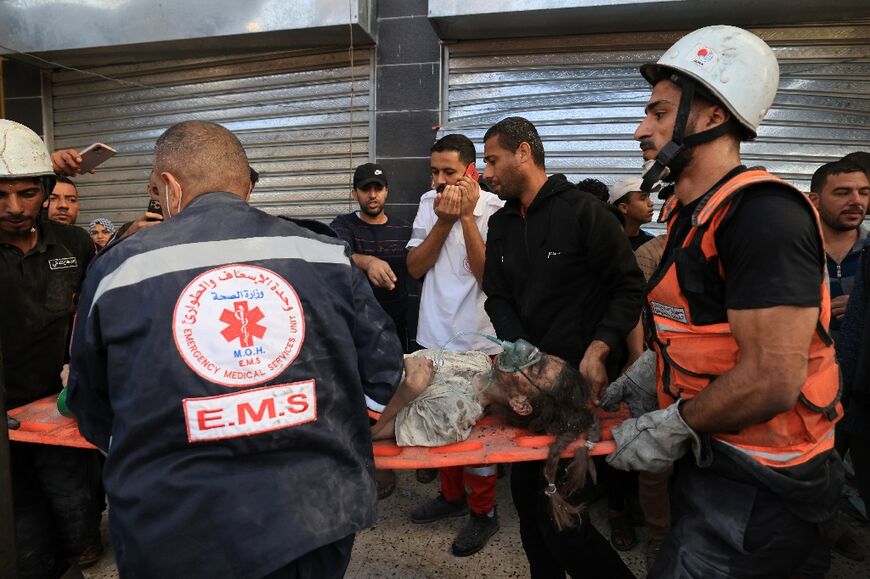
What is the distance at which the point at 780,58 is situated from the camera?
450 centimetres

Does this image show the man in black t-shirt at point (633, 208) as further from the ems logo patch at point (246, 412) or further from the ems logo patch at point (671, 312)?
the ems logo patch at point (246, 412)

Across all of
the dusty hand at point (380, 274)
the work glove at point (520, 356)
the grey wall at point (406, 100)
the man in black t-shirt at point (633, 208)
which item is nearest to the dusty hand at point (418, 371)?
the work glove at point (520, 356)

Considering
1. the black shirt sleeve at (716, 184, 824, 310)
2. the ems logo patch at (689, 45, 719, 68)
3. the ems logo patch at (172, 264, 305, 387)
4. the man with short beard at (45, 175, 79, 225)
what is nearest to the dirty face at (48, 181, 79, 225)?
the man with short beard at (45, 175, 79, 225)

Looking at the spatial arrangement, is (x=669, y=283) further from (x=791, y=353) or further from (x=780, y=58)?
(x=780, y=58)

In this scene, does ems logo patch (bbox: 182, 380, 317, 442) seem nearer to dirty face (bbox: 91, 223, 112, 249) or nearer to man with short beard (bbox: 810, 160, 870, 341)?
man with short beard (bbox: 810, 160, 870, 341)

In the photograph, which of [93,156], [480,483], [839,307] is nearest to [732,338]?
[480,483]

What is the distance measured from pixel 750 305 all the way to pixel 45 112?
800 centimetres

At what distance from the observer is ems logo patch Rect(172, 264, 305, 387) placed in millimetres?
1318

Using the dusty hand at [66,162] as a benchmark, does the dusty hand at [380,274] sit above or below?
below

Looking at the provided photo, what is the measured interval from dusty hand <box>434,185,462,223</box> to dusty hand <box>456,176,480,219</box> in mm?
25

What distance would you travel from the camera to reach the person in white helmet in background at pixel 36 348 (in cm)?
253

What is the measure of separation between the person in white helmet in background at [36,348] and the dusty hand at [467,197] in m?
2.28

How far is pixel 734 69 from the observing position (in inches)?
65.3

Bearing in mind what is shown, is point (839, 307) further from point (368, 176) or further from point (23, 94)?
point (23, 94)
